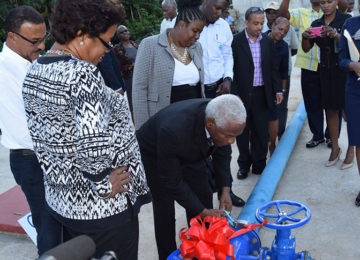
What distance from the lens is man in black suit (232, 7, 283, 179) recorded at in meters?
4.29

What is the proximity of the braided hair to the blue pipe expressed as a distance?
1630 millimetres

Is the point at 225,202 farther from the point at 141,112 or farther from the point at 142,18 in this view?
the point at 142,18

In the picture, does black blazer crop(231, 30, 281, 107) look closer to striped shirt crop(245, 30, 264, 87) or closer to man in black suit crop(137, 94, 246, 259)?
striped shirt crop(245, 30, 264, 87)

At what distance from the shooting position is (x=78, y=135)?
1630 mm

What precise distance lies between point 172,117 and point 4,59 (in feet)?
3.90

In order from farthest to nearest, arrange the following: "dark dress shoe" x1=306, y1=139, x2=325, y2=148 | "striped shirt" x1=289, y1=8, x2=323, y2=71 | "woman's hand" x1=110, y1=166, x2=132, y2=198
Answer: "dark dress shoe" x1=306, y1=139, x2=325, y2=148, "striped shirt" x1=289, y1=8, x2=323, y2=71, "woman's hand" x1=110, y1=166, x2=132, y2=198

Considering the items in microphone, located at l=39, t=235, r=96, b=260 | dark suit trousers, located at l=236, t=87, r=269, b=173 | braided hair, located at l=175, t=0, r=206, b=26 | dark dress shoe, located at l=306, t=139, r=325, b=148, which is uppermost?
braided hair, located at l=175, t=0, r=206, b=26

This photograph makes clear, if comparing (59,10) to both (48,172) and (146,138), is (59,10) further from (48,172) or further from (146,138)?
(146,138)

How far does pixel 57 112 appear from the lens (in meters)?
1.67

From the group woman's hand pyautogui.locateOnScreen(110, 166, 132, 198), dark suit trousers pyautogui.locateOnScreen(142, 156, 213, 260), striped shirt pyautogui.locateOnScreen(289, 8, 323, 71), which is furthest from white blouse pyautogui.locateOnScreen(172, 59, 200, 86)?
striped shirt pyautogui.locateOnScreen(289, 8, 323, 71)

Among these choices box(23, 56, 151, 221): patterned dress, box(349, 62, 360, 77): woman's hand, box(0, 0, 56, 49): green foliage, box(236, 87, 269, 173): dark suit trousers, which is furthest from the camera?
box(0, 0, 56, 49): green foliage

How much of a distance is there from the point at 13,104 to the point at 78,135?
1124 millimetres

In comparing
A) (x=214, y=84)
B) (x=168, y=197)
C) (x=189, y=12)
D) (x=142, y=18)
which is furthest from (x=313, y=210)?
(x=142, y=18)

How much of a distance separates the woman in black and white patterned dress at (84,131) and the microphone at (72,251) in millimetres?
649
